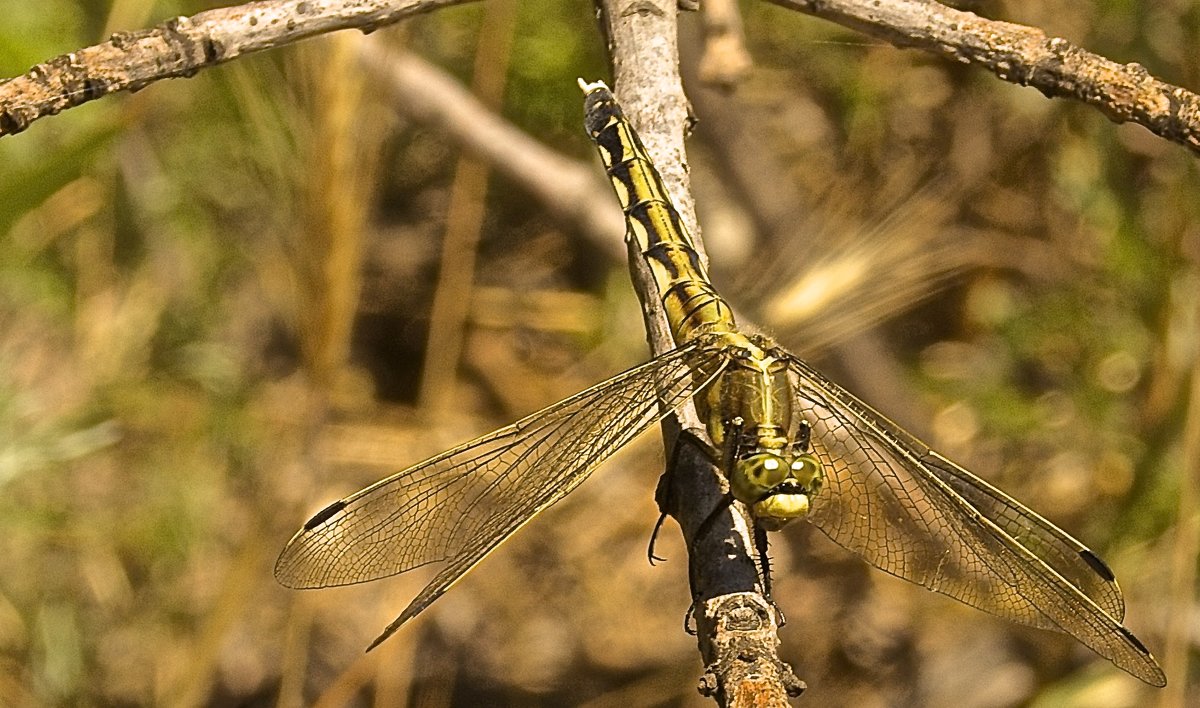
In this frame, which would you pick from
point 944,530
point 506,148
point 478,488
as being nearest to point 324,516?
point 478,488

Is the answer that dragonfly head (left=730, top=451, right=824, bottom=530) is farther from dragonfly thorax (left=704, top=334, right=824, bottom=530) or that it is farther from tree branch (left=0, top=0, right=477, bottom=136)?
tree branch (left=0, top=0, right=477, bottom=136)

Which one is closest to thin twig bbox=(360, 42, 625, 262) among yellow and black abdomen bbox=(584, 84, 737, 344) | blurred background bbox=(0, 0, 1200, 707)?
blurred background bbox=(0, 0, 1200, 707)

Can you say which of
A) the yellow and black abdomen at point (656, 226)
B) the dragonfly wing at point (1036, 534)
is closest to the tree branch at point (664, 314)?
the yellow and black abdomen at point (656, 226)

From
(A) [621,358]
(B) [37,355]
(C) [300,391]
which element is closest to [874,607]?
(A) [621,358]

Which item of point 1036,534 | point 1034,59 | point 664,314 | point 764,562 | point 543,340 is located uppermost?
point 543,340

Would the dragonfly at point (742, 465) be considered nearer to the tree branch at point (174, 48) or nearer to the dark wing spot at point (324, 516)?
the dark wing spot at point (324, 516)

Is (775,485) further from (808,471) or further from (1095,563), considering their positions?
(1095,563)
